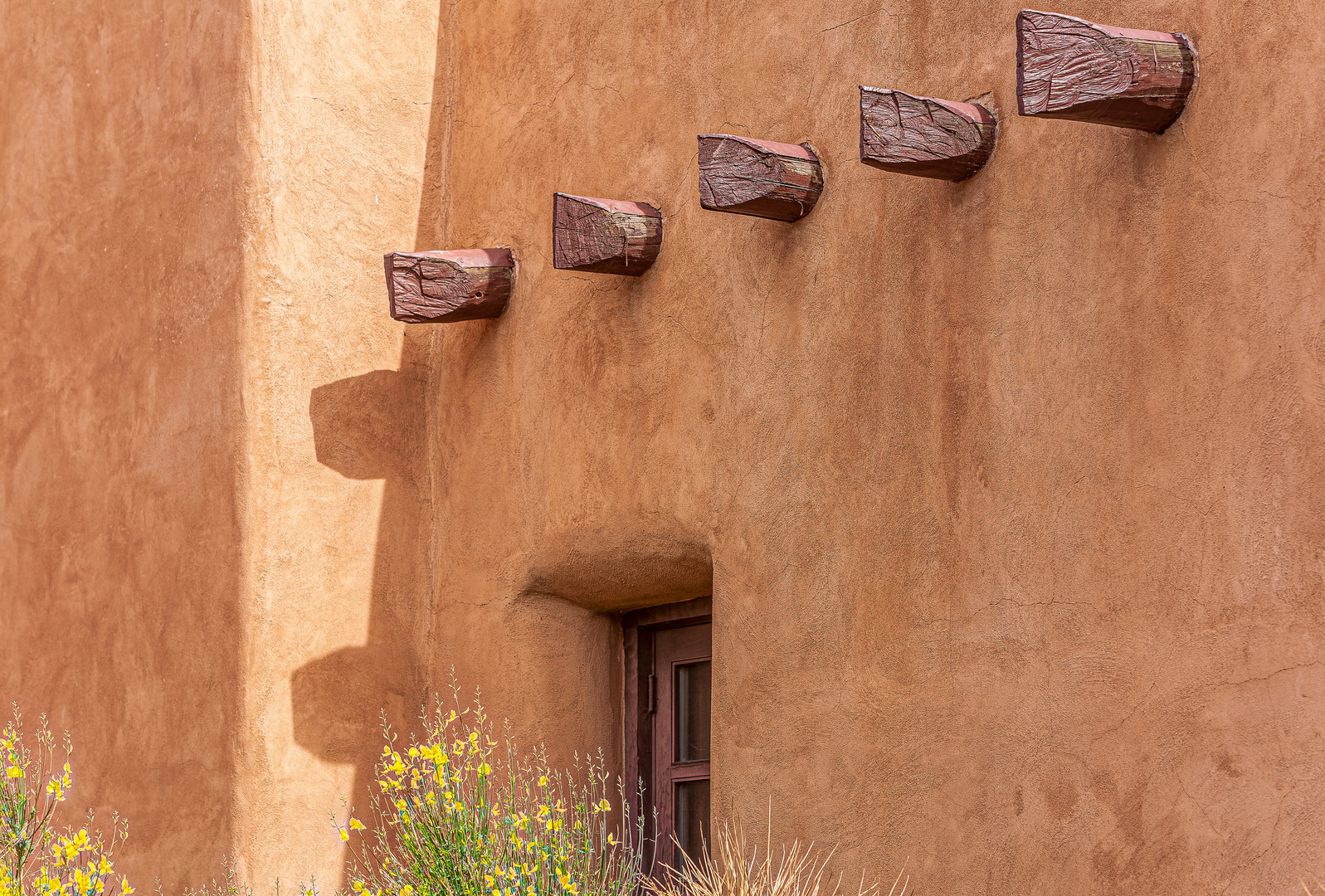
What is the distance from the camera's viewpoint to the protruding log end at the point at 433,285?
18.2 feet

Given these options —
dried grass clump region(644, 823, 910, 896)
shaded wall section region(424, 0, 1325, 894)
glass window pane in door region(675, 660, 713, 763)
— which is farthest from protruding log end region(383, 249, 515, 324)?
dried grass clump region(644, 823, 910, 896)

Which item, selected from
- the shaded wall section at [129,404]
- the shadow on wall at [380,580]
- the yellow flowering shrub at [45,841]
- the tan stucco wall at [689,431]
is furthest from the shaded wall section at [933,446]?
the yellow flowering shrub at [45,841]

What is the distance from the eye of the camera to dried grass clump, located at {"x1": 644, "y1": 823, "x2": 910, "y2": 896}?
3.94m

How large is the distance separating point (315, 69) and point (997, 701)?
3489 mm

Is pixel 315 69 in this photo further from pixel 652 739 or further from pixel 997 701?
pixel 997 701

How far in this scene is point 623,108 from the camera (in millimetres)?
5340

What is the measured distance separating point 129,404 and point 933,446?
3.32 metres

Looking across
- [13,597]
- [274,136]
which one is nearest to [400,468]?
[274,136]

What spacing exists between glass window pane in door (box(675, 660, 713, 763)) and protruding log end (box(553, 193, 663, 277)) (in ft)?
4.48

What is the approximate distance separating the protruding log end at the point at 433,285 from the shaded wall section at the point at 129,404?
0.58 m

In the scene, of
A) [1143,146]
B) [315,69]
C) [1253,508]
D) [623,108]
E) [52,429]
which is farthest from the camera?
[52,429]

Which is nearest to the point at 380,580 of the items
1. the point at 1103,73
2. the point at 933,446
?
the point at 933,446

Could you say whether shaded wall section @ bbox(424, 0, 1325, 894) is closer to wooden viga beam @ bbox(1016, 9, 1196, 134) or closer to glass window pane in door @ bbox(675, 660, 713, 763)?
wooden viga beam @ bbox(1016, 9, 1196, 134)

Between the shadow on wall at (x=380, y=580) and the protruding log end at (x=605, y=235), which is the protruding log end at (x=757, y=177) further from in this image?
the shadow on wall at (x=380, y=580)
